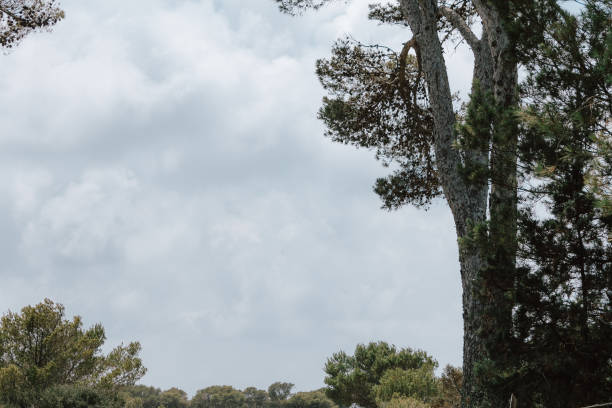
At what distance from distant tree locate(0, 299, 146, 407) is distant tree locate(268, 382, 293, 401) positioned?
74481 millimetres

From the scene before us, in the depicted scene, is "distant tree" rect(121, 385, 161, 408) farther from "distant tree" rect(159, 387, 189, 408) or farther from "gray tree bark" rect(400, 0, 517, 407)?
"gray tree bark" rect(400, 0, 517, 407)

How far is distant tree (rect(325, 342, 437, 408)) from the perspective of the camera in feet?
84.1

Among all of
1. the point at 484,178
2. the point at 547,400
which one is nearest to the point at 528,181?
the point at 484,178

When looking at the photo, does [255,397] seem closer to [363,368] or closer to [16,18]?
[363,368]

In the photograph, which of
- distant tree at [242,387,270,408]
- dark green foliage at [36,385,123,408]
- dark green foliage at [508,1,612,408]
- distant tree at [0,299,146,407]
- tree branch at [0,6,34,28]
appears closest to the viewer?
dark green foliage at [508,1,612,408]

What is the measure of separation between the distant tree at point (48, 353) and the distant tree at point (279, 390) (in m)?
74.5

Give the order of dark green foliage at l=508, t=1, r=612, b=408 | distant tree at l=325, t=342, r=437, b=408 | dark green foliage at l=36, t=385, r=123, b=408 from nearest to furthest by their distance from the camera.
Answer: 1. dark green foliage at l=508, t=1, r=612, b=408
2. dark green foliage at l=36, t=385, r=123, b=408
3. distant tree at l=325, t=342, r=437, b=408

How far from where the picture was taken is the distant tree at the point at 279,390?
92.1 meters

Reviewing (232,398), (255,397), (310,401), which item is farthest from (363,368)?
(255,397)

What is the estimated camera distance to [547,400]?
538 centimetres

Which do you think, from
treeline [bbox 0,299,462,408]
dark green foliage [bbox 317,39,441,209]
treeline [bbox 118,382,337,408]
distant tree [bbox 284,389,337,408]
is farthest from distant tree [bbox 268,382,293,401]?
dark green foliage [bbox 317,39,441,209]

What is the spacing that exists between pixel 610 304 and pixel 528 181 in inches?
61.4

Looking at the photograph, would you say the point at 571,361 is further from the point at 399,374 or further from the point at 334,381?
the point at 334,381

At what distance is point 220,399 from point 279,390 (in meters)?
12.7
